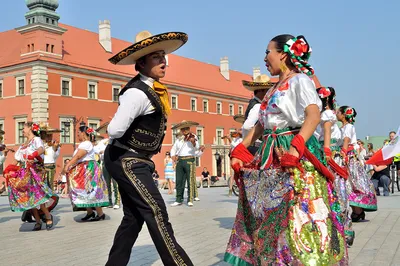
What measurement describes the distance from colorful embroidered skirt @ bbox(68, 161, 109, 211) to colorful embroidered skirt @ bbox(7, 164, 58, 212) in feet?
2.59

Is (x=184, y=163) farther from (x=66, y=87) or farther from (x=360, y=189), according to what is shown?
(x=66, y=87)

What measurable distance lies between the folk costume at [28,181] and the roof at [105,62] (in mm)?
32060

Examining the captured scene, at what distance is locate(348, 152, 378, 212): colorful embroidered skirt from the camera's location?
846 centimetres

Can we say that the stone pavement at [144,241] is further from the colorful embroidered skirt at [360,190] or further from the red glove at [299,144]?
the red glove at [299,144]

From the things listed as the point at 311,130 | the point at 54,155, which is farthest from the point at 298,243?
the point at 54,155

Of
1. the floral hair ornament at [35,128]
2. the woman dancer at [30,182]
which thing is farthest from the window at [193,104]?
the woman dancer at [30,182]

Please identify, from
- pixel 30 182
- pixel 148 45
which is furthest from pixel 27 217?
pixel 148 45

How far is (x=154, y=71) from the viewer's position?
4.38 m

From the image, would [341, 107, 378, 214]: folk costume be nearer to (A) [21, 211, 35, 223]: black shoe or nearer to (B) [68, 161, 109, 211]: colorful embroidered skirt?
(B) [68, 161, 109, 211]: colorful embroidered skirt

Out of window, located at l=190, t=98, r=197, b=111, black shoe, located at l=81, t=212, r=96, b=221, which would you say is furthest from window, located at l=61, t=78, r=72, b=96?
black shoe, located at l=81, t=212, r=96, b=221

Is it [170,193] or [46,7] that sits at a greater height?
[46,7]

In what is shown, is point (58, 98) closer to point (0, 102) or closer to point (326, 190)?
point (0, 102)

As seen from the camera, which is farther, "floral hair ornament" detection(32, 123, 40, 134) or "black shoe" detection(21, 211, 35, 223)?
"black shoe" detection(21, 211, 35, 223)

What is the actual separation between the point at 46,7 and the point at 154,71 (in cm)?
4187
